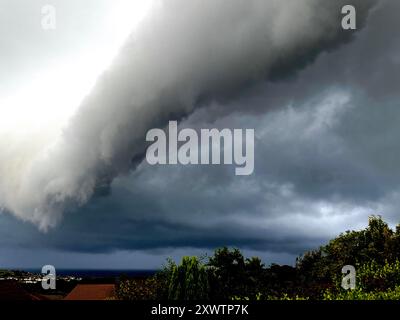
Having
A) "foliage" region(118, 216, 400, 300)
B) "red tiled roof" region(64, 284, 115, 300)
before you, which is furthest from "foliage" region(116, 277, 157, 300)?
"red tiled roof" region(64, 284, 115, 300)

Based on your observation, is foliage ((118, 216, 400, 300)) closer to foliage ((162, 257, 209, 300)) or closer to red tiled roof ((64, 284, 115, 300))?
foliage ((162, 257, 209, 300))

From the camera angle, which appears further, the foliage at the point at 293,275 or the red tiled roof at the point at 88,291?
the red tiled roof at the point at 88,291

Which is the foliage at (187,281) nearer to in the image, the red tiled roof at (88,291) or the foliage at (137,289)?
the foliage at (137,289)

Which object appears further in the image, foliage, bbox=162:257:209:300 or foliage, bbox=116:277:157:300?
foliage, bbox=116:277:157:300

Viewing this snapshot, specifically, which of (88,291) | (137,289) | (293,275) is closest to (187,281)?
(137,289)

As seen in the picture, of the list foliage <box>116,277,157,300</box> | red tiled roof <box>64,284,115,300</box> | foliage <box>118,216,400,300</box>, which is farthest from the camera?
red tiled roof <box>64,284,115,300</box>

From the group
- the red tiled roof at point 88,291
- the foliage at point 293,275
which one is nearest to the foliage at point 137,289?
the foliage at point 293,275
